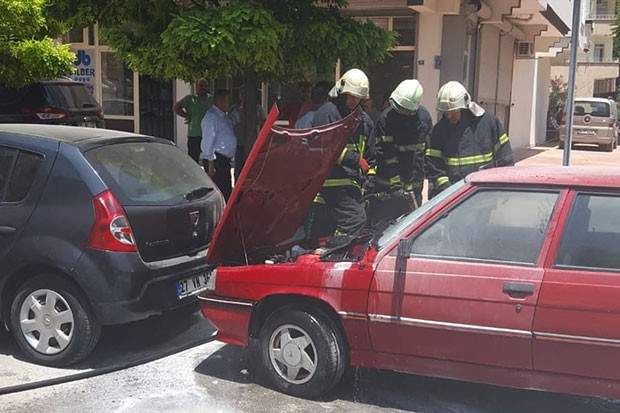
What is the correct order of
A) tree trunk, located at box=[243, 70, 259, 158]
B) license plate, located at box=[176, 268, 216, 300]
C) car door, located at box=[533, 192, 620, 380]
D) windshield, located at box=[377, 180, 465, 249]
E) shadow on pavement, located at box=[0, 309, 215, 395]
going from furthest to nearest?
tree trunk, located at box=[243, 70, 259, 158] < license plate, located at box=[176, 268, 216, 300] < shadow on pavement, located at box=[0, 309, 215, 395] < windshield, located at box=[377, 180, 465, 249] < car door, located at box=[533, 192, 620, 380]

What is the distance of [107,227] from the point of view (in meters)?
4.38

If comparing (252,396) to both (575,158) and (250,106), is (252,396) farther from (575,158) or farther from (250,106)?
(575,158)

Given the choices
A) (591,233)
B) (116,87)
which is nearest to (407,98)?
(591,233)

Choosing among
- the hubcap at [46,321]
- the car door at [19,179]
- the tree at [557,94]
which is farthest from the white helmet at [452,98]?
the tree at [557,94]

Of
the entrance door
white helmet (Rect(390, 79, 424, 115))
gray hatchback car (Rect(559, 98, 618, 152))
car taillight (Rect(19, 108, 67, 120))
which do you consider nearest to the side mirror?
white helmet (Rect(390, 79, 424, 115))

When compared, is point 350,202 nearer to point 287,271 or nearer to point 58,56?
point 287,271

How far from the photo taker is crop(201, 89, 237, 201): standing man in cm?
799

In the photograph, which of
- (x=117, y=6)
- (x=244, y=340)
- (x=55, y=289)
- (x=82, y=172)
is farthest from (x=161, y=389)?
(x=117, y=6)

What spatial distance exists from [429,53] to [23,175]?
31.0 feet

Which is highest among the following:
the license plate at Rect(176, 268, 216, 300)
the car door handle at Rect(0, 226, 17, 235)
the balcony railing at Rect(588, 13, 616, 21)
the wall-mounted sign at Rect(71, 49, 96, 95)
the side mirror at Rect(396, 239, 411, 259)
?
the balcony railing at Rect(588, 13, 616, 21)

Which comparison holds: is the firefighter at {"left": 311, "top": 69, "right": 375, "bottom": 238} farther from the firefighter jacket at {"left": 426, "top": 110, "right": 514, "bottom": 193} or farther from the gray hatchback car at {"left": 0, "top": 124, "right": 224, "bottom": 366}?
the gray hatchback car at {"left": 0, "top": 124, "right": 224, "bottom": 366}

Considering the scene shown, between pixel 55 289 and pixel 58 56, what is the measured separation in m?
6.35

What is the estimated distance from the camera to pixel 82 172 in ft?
14.7

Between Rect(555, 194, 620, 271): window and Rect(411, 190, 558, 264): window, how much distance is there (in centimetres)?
12
